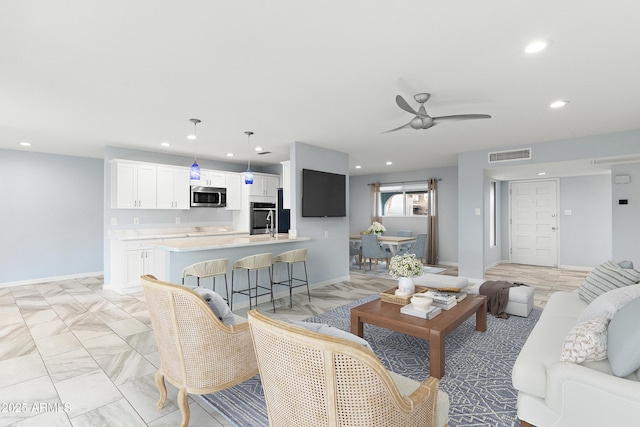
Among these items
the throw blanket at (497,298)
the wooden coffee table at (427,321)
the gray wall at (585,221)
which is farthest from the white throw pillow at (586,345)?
the gray wall at (585,221)

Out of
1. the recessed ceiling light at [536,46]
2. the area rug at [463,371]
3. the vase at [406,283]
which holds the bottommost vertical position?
the area rug at [463,371]

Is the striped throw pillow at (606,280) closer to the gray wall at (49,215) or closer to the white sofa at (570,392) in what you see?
the white sofa at (570,392)

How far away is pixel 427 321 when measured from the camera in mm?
2711

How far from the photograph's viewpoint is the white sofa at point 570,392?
1.45m

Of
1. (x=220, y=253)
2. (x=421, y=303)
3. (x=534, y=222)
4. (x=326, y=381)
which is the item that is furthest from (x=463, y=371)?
(x=534, y=222)

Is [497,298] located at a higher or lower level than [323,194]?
lower

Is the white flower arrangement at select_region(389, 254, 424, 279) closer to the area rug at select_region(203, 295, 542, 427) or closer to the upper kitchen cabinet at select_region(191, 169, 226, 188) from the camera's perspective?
the area rug at select_region(203, 295, 542, 427)

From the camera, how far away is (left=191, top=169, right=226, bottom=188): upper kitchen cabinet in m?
6.64

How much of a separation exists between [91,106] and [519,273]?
8.15m

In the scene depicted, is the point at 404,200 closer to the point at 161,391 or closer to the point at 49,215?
the point at 161,391

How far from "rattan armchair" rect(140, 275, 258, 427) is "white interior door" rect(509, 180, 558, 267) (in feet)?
27.0

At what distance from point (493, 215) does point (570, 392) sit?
7.04 m

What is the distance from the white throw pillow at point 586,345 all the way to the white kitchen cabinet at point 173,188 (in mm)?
6237

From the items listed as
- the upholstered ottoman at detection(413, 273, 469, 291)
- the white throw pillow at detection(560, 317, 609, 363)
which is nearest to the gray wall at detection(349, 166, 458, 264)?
the upholstered ottoman at detection(413, 273, 469, 291)
